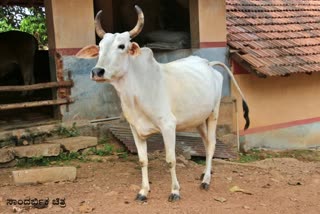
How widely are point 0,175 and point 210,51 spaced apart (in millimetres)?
4158

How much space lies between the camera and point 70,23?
6.84 metres

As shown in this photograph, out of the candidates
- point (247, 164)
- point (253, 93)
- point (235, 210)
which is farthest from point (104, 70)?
point (253, 93)

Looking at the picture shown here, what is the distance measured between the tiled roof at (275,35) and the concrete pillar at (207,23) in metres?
0.44

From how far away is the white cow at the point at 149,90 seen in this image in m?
4.51

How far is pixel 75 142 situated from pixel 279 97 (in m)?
4.72

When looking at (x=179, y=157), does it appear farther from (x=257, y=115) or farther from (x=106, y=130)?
(x=257, y=115)

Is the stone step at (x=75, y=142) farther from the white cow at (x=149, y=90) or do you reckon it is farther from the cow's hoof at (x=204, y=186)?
the cow's hoof at (x=204, y=186)

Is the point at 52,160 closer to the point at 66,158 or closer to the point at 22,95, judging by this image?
the point at 66,158

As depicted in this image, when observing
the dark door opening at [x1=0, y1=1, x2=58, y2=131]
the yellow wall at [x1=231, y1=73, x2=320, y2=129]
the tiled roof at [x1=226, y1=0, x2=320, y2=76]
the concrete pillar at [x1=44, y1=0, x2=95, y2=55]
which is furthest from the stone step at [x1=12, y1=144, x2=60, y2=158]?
the tiled roof at [x1=226, y1=0, x2=320, y2=76]

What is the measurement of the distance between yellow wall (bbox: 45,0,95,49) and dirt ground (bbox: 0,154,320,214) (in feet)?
6.05

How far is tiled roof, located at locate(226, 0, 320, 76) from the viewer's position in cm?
855

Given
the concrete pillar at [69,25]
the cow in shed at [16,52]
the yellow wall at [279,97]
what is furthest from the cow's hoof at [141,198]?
the cow in shed at [16,52]

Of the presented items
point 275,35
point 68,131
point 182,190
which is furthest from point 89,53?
point 275,35

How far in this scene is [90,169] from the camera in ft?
20.2
